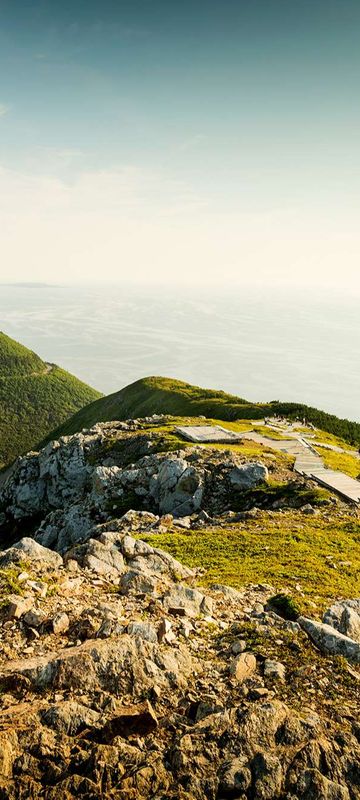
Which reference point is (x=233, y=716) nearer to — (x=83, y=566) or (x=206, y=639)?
(x=206, y=639)

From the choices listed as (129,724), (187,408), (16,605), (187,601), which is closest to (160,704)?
(129,724)

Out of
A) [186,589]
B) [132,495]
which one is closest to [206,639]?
[186,589]

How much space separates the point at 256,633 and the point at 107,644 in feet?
12.0

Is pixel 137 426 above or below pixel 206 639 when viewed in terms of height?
below

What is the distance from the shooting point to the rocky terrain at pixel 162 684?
20.6 ft

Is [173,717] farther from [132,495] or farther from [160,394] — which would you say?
Result: [160,394]

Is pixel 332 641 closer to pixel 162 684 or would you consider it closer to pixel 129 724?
pixel 162 684

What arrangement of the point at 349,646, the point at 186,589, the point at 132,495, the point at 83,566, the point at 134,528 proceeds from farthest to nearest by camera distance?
the point at 132,495, the point at 134,528, the point at 83,566, the point at 186,589, the point at 349,646

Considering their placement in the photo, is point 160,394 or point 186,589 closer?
point 186,589

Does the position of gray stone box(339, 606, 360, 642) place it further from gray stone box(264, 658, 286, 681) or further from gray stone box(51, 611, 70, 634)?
gray stone box(51, 611, 70, 634)

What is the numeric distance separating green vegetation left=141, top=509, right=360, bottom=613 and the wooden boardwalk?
12.4 ft

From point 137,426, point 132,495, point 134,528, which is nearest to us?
point 134,528

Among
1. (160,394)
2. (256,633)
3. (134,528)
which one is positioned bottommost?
(160,394)

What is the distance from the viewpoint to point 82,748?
661 centimetres
